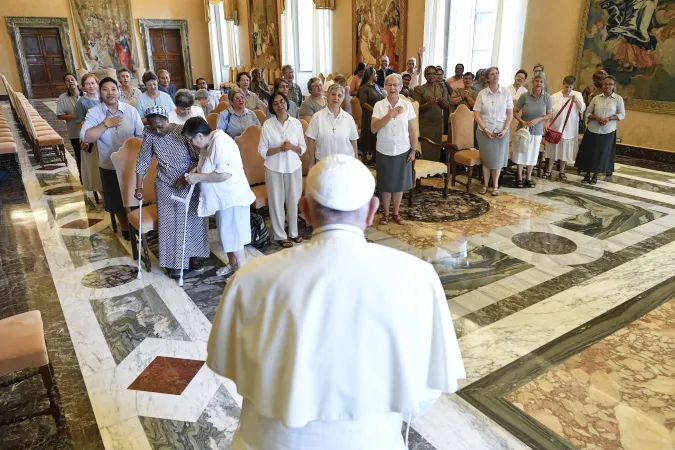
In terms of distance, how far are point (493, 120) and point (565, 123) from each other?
5.41 ft

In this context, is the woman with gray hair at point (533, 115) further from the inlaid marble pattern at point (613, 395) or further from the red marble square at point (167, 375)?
the red marble square at point (167, 375)

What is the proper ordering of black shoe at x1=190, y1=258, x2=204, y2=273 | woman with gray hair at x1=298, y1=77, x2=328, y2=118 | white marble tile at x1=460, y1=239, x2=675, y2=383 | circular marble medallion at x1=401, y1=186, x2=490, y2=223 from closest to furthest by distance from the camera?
white marble tile at x1=460, y1=239, x2=675, y2=383, black shoe at x1=190, y1=258, x2=204, y2=273, circular marble medallion at x1=401, y1=186, x2=490, y2=223, woman with gray hair at x1=298, y1=77, x2=328, y2=118

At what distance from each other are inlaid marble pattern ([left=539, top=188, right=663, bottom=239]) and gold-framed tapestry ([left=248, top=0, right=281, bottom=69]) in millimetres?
14679

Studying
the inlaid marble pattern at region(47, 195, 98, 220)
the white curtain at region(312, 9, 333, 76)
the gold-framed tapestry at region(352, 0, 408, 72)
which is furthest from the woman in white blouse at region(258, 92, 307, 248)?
the white curtain at region(312, 9, 333, 76)

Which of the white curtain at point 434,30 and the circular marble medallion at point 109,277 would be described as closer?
the circular marble medallion at point 109,277

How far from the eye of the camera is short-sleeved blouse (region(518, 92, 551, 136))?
22.2ft

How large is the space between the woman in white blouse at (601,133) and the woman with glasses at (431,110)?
2.08m

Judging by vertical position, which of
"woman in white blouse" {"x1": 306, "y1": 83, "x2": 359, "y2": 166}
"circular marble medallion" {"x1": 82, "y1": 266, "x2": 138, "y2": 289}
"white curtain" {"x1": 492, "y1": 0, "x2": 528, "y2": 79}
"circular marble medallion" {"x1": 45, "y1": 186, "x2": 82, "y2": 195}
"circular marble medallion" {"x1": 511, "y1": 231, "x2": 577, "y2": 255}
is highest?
"white curtain" {"x1": 492, "y1": 0, "x2": 528, "y2": 79}

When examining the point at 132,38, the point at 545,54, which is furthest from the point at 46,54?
the point at 545,54

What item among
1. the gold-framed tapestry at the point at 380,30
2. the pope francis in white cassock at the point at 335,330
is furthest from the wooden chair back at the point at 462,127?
the gold-framed tapestry at the point at 380,30

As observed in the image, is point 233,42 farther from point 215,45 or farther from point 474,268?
point 474,268

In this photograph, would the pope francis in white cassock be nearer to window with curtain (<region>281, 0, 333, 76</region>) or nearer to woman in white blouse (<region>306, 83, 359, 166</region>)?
woman in white blouse (<region>306, 83, 359, 166</region>)

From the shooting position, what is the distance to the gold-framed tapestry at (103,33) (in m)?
21.7

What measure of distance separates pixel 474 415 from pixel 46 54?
972 inches
